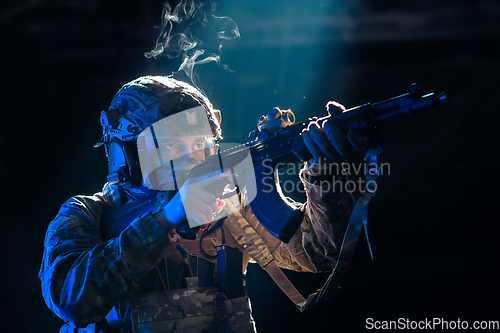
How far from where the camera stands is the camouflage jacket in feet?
4.59

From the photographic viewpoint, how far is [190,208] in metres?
1.49

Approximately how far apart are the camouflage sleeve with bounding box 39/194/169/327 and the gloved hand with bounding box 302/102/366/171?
783mm

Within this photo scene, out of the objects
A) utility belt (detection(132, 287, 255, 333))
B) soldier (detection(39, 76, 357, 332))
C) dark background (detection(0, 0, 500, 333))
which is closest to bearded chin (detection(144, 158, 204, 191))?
soldier (detection(39, 76, 357, 332))

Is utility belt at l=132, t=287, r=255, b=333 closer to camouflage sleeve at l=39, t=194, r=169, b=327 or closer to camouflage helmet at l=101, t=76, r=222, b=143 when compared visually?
camouflage sleeve at l=39, t=194, r=169, b=327

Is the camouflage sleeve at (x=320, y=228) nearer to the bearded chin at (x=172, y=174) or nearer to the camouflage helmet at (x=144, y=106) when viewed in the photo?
the bearded chin at (x=172, y=174)

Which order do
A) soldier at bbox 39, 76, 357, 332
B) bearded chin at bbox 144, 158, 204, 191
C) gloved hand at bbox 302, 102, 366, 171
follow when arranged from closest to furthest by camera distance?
1. gloved hand at bbox 302, 102, 366, 171
2. soldier at bbox 39, 76, 357, 332
3. bearded chin at bbox 144, 158, 204, 191

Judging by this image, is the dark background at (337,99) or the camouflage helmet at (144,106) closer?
the camouflage helmet at (144,106)

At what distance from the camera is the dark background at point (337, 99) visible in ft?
7.53

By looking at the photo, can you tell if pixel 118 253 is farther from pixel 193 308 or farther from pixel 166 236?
pixel 193 308

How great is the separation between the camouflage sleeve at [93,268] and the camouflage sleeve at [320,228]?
69 centimetres

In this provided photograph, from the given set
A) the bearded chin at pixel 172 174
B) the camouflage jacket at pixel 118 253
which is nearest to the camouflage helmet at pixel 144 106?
the bearded chin at pixel 172 174

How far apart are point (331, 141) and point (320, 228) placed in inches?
19.3

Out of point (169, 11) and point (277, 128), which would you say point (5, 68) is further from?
point (277, 128)

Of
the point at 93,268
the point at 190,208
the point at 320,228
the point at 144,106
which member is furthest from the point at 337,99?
the point at 93,268
